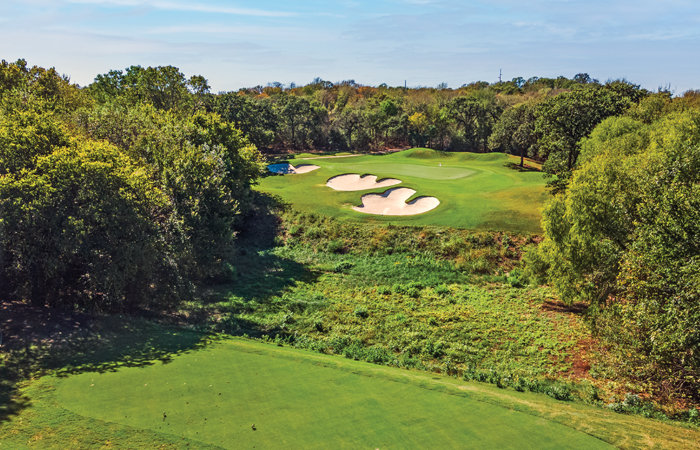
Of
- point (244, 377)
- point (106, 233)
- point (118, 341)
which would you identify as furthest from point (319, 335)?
point (106, 233)

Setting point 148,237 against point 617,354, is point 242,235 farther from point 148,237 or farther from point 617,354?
point 617,354

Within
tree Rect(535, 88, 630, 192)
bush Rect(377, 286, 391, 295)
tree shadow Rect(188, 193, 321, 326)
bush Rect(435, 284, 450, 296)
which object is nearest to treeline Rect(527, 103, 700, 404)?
bush Rect(435, 284, 450, 296)

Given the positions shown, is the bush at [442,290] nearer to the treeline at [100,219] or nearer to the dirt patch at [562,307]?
the dirt patch at [562,307]

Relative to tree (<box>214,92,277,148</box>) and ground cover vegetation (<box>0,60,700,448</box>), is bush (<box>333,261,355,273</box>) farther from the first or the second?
tree (<box>214,92,277,148</box>)

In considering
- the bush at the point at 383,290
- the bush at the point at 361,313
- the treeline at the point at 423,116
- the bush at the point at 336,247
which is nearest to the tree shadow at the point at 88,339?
the bush at the point at 361,313

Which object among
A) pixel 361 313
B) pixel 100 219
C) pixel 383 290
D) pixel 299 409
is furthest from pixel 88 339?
pixel 383 290
